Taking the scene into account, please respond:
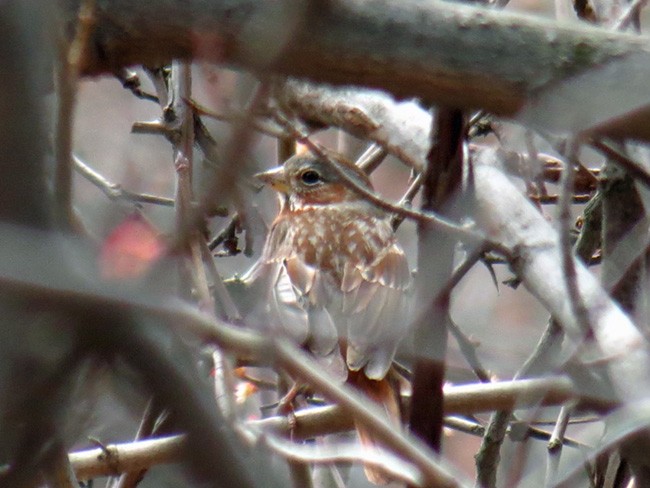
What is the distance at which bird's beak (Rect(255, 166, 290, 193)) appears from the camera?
4832 mm

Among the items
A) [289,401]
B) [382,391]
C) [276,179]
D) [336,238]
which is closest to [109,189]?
[289,401]

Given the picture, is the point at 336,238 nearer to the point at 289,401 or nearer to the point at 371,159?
the point at 371,159

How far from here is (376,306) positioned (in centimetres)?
402

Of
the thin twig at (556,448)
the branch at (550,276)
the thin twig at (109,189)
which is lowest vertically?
the thin twig at (556,448)

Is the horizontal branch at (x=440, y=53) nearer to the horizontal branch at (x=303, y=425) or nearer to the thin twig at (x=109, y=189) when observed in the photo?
the horizontal branch at (x=303, y=425)

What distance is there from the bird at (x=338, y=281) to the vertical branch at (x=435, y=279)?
80 cm

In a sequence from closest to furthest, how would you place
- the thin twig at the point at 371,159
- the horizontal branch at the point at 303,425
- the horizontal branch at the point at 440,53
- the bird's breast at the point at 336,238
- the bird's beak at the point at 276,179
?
1. the horizontal branch at the point at 440,53
2. the horizontal branch at the point at 303,425
3. the thin twig at the point at 371,159
4. the bird's breast at the point at 336,238
5. the bird's beak at the point at 276,179

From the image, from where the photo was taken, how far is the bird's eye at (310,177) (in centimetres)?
509

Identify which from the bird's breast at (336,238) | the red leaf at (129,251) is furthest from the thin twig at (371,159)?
the red leaf at (129,251)

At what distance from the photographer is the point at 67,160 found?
4.62ft

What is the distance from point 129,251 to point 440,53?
0.53 meters

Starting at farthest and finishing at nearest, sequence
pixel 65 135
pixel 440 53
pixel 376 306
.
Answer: pixel 376 306 < pixel 440 53 < pixel 65 135

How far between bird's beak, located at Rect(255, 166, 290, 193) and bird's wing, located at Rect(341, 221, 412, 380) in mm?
466

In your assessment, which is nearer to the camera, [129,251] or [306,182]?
[129,251]
